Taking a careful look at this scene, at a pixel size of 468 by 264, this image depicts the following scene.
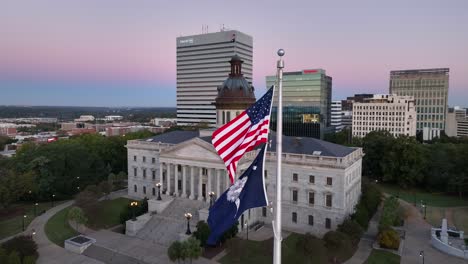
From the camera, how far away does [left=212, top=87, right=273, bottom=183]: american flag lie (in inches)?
628

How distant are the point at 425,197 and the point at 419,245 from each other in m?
27.4

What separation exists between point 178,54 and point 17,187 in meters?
145

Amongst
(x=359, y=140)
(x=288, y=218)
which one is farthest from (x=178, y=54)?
(x=288, y=218)

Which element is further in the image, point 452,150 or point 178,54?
point 178,54

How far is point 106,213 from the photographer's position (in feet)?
185

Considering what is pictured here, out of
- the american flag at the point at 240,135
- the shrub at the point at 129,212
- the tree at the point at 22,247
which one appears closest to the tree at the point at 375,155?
the shrub at the point at 129,212

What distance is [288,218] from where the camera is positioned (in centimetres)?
5038

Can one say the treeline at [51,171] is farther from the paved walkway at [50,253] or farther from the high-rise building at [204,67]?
the high-rise building at [204,67]

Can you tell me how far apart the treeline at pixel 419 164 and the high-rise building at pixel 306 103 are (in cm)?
7404

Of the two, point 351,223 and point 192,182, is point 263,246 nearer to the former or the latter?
point 351,223

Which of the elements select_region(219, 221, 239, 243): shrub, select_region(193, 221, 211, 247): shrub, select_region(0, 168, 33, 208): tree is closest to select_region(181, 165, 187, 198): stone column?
select_region(219, 221, 239, 243): shrub

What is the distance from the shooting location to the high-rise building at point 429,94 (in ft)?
544

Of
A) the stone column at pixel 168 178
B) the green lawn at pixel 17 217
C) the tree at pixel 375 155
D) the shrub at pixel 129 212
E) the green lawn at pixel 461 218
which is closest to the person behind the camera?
the green lawn at pixel 17 217

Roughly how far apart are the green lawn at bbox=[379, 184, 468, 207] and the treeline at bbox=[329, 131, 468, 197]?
4.47 feet
